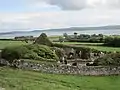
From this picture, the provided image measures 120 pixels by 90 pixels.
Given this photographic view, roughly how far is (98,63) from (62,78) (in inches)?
224

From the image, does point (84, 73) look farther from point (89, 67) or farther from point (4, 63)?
point (4, 63)

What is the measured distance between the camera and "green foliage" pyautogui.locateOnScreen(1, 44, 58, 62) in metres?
32.2

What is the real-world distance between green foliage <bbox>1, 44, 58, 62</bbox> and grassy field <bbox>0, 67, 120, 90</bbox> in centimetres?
426

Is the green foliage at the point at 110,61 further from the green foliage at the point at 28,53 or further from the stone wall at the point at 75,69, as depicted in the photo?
the green foliage at the point at 28,53

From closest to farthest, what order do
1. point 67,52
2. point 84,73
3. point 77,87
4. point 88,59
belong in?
point 77,87
point 84,73
point 88,59
point 67,52

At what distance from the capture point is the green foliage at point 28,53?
3219 cm

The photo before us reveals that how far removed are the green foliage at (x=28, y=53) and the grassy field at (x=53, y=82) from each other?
426 cm

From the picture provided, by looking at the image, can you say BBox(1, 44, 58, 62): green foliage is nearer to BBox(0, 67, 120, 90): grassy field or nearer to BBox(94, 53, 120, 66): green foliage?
BBox(0, 67, 120, 90): grassy field

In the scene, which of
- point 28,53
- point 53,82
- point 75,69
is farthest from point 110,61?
point 28,53

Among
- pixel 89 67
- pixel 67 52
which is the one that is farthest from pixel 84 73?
pixel 67 52

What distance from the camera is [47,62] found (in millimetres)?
31172

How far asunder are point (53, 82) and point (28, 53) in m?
9.06

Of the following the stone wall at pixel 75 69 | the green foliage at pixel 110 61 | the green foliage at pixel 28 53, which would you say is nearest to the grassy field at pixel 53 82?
the stone wall at pixel 75 69

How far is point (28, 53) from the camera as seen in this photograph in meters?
32.5
